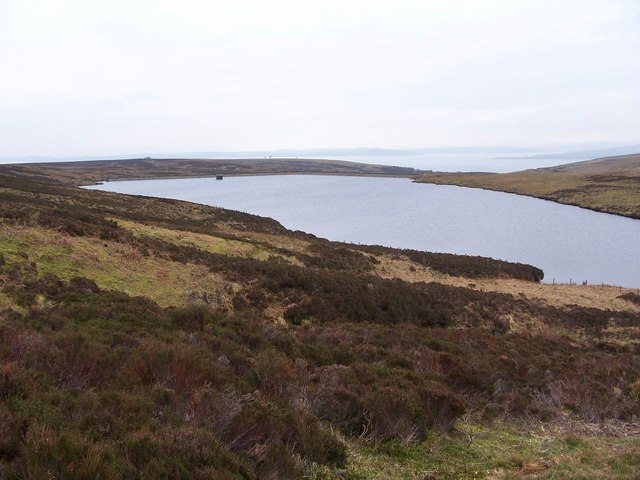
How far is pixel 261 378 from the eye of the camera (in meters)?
8.30

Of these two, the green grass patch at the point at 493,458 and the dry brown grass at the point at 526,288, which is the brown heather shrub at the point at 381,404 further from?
the dry brown grass at the point at 526,288

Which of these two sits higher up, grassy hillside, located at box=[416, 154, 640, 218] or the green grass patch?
grassy hillside, located at box=[416, 154, 640, 218]

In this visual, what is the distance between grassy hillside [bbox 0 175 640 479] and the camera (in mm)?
5039

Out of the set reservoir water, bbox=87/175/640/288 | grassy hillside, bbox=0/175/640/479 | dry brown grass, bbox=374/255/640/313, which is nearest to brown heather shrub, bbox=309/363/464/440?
grassy hillside, bbox=0/175/640/479

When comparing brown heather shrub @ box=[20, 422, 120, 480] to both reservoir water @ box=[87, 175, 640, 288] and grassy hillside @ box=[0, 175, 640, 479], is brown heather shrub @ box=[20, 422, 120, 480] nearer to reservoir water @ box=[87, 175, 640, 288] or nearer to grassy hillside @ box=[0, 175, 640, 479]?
Answer: grassy hillside @ box=[0, 175, 640, 479]

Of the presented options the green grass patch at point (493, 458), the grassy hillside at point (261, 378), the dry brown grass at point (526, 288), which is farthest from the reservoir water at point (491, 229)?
the green grass patch at point (493, 458)

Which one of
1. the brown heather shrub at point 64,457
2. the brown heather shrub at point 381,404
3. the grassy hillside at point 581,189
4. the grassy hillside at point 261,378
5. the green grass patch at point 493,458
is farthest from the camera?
the grassy hillside at point 581,189

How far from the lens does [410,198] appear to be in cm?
10925

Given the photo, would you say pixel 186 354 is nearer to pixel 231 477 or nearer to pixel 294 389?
pixel 294 389

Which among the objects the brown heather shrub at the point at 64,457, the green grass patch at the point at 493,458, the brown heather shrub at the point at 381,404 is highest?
the brown heather shrub at the point at 64,457

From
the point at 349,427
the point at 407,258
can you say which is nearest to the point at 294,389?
the point at 349,427

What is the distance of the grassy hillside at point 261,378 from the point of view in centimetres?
504

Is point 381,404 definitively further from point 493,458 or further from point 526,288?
point 526,288

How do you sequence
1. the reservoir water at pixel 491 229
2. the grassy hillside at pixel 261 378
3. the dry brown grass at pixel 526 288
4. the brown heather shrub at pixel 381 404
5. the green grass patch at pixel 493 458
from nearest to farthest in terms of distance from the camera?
the grassy hillside at pixel 261 378, the green grass patch at pixel 493 458, the brown heather shrub at pixel 381 404, the dry brown grass at pixel 526 288, the reservoir water at pixel 491 229
